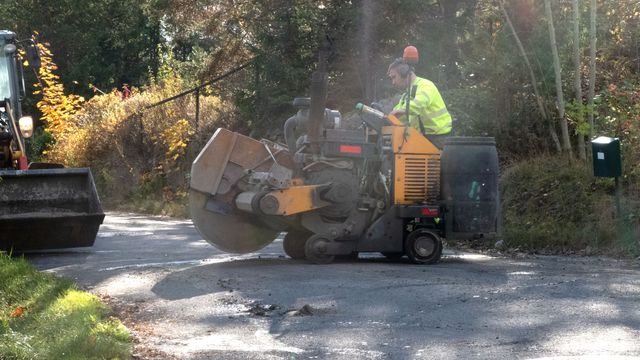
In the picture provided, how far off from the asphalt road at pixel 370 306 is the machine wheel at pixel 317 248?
13 centimetres

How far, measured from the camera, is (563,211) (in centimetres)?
1346

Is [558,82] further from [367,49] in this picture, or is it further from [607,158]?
[367,49]

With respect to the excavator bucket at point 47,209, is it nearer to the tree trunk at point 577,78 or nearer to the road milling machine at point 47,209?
the road milling machine at point 47,209

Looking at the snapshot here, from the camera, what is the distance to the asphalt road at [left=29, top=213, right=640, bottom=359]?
6.85 meters

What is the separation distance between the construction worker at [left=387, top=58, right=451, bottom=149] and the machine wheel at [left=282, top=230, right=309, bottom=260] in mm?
1624

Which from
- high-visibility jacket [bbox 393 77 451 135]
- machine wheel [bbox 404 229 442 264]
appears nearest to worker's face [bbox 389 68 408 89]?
high-visibility jacket [bbox 393 77 451 135]

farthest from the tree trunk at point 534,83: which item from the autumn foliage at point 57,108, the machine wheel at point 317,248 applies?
the autumn foliage at point 57,108

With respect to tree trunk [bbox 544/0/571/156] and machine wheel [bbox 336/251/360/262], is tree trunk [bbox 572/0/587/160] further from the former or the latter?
machine wheel [bbox 336/251/360/262]

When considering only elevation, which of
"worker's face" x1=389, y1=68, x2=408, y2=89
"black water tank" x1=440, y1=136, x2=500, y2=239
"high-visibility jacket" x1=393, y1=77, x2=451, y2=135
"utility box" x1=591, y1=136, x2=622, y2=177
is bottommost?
"black water tank" x1=440, y1=136, x2=500, y2=239

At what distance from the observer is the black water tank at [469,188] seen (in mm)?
10891

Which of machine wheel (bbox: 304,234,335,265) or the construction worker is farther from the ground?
the construction worker

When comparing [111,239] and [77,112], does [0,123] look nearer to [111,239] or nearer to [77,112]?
[111,239]

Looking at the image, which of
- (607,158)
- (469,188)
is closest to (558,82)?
(607,158)

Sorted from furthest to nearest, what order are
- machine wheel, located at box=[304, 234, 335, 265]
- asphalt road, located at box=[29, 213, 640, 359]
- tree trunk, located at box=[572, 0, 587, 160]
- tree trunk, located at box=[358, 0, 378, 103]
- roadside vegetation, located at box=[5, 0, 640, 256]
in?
1. tree trunk, located at box=[358, 0, 378, 103]
2. tree trunk, located at box=[572, 0, 587, 160]
3. roadside vegetation, located at box=[5, 0, 640, 256]
4. machine wheel, located at box=[304, 234, 335, 265]
5. asphalt road, located at box=[29, 213, 640, 359]
